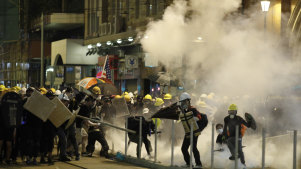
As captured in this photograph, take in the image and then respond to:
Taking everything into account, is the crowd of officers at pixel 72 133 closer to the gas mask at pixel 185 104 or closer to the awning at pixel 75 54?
the gas mask at pixel 185 104

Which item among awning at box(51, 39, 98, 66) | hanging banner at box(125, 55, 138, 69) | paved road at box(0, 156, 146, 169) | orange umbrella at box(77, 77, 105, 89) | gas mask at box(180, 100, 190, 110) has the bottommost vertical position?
paved road at box(0, 156, 146, 169)

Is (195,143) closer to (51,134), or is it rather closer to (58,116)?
(58,116)

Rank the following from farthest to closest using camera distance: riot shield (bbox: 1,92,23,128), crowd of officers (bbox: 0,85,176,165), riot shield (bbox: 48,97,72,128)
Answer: riot shield (bbox: 48,97,72,128), crowd of officers (bbox: 0,85,176,165), riot shield (bbox: 1,92,23,128)

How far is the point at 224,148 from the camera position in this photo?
1561 centimetres

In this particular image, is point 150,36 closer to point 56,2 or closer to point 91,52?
point 91,52

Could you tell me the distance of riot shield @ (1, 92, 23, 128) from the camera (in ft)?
48.1

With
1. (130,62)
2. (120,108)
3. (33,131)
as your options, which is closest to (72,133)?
(33,131)

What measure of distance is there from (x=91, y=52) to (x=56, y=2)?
14.3m

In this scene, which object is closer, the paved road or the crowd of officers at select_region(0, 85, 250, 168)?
the crowd of officers at select_region(0, 85, 250, 168)

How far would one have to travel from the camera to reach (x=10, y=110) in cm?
1466

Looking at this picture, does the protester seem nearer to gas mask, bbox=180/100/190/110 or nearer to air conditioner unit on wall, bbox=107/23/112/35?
gas mask, bbox=180/100/190/110

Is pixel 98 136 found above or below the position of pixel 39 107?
below

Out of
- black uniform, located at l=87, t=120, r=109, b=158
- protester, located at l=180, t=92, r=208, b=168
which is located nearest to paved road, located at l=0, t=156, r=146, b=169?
black uniform, located at l=87, t=120, r=109, b=158

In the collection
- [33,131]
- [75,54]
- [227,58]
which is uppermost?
[75,54]
